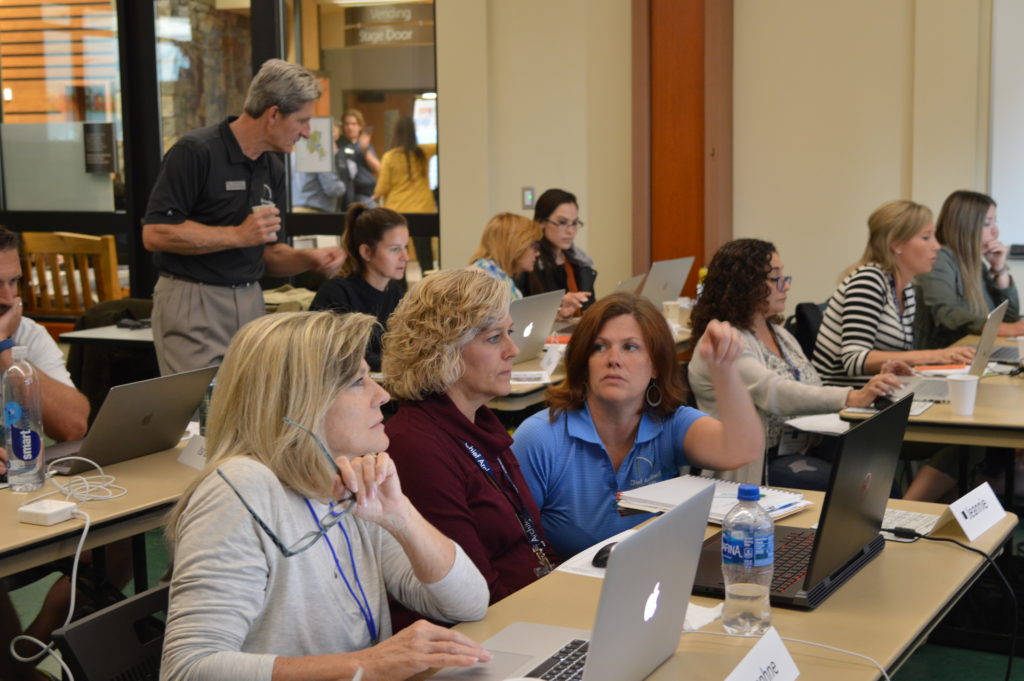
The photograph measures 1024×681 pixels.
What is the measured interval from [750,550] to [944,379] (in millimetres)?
2272

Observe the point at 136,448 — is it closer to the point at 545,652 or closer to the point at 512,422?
the point at 545,652

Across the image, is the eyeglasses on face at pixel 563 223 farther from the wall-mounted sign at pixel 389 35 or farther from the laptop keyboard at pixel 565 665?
the laptop keyboard at pixel 565 665

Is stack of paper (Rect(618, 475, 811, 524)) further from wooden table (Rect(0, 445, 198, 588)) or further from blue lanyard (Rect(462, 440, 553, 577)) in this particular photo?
wooden table (Rect(0, 445, 198, 588))

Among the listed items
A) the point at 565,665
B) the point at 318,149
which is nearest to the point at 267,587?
the point at 565,665

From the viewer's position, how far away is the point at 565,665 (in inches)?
67.8

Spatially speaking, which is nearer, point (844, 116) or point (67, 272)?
point (844, 116)

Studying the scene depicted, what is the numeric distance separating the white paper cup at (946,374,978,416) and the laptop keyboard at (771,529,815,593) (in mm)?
1358

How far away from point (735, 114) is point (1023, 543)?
390cm

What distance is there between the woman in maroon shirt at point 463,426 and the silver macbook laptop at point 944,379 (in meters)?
1.85

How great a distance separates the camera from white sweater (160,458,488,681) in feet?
5.26

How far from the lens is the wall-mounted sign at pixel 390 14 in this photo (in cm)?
751

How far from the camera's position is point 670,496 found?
2.54 metres

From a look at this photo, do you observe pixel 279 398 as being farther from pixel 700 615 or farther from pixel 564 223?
pixel 564 223

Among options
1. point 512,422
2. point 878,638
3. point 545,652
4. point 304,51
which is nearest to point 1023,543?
point 512,422
